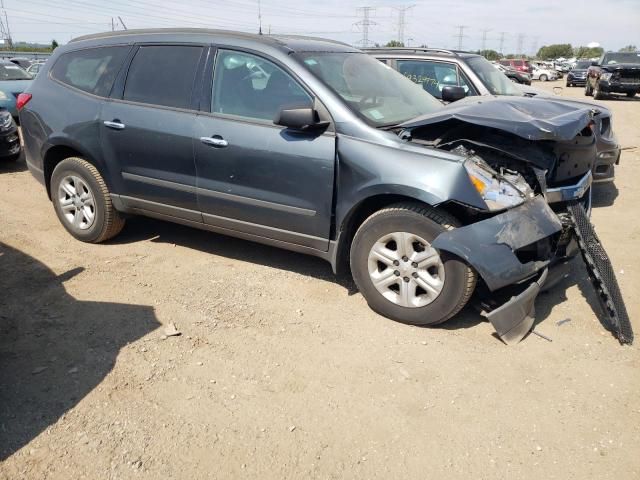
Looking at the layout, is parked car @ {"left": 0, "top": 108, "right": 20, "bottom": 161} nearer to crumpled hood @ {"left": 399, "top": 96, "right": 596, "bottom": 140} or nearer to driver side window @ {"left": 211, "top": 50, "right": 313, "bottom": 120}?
driver side window @ {"left": 211, "top": 50, "right": 313, "bottom": 120}

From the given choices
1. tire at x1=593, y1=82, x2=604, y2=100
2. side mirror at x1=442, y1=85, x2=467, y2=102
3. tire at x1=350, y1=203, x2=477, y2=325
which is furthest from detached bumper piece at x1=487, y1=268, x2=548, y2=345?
tire at x1=593, y1=82, x2=604, y2=100

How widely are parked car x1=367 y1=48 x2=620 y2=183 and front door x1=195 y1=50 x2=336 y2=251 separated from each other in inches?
130

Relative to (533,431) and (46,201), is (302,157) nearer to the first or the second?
(533,431)

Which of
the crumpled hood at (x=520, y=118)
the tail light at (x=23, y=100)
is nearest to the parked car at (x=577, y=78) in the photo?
the crumpled hood at (x=520, y=118)

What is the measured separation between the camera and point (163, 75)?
447 cm

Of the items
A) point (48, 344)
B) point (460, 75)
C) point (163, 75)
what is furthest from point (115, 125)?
point (460, 75)

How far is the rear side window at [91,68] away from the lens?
474 centimetres

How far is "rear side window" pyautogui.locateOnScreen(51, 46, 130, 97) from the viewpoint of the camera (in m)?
4.74

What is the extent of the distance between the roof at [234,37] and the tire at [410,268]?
5.06ft

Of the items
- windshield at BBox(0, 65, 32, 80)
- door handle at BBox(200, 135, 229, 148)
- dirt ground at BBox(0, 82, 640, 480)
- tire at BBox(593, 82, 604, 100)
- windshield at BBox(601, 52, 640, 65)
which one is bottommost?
tire at BBox(593, 82, 604, 100)

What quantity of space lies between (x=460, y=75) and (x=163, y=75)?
13.7ft

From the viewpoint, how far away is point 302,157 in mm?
3826

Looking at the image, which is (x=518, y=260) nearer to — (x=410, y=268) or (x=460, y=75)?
(x=410, y=268)

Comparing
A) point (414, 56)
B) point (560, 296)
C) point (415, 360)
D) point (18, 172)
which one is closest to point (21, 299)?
point (415, 360)
